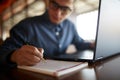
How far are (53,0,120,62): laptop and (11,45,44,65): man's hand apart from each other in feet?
0.47

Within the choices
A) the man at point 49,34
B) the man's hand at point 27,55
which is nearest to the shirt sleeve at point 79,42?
the man at point 49,34

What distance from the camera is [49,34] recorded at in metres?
0.80

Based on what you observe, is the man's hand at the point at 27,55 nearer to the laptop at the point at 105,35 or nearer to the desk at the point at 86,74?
the desk at the point at 86,74

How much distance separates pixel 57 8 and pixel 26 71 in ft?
0.92

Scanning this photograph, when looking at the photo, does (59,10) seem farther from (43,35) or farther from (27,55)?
(27,55)

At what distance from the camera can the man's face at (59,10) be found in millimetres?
752

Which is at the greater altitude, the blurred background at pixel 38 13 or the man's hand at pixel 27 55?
the blurred background at pixel 38 13

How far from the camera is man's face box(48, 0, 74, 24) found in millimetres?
752

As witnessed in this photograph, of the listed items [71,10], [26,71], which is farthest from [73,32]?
[26,71]

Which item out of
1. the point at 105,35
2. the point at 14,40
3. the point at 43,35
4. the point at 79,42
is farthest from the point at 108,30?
the point at 14,40

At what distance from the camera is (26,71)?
2.17 ft

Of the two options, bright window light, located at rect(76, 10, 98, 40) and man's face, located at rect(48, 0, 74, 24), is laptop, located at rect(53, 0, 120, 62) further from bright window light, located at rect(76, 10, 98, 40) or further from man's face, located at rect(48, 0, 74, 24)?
man's face, located at rect(48, 0, 74, 24)

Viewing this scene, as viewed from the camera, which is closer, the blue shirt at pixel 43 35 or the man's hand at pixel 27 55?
the man's hand at pixel 27 55

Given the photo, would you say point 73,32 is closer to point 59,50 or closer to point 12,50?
point 59,50
